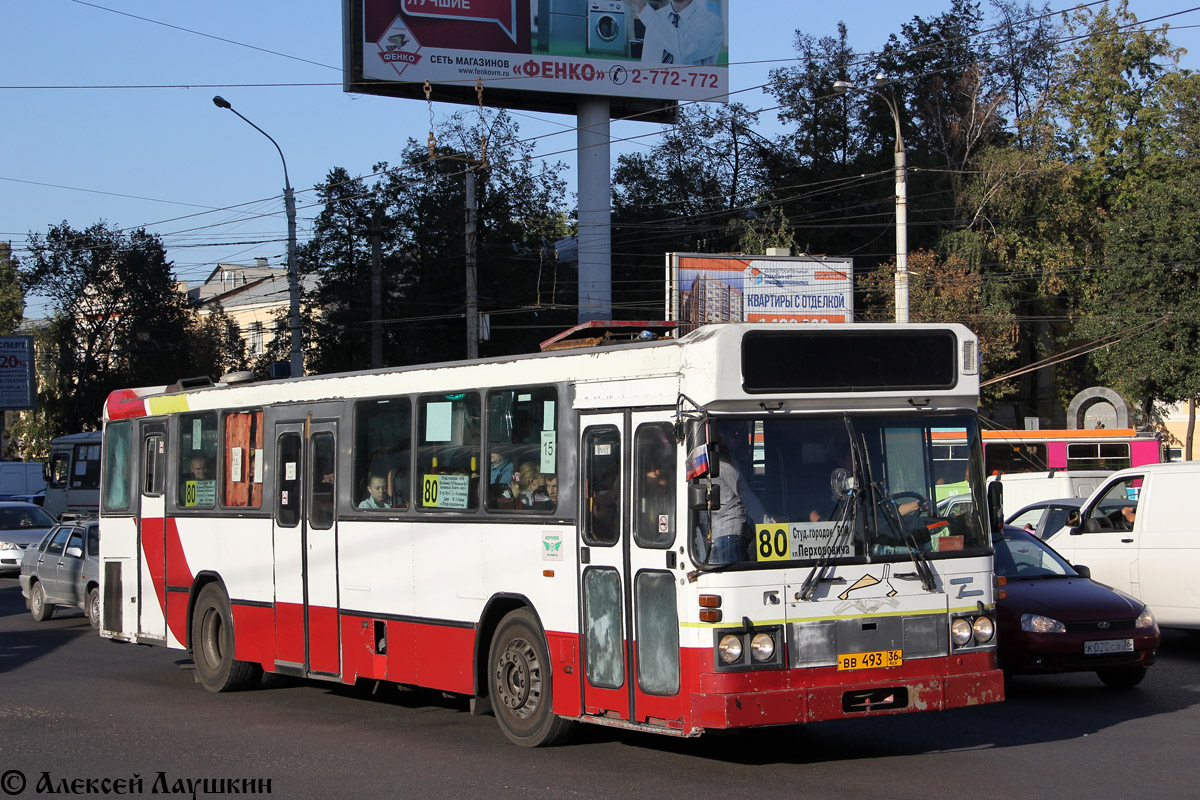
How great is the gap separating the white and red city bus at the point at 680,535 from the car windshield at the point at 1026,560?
3.71 metres

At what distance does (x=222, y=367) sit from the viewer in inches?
2435

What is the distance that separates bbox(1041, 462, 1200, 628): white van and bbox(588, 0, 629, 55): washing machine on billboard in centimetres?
3627

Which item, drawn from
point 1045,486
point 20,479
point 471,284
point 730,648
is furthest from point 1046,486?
point 20,479

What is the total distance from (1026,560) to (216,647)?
7870mm

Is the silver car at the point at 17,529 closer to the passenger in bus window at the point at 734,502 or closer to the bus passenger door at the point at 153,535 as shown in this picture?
the bus passenger door at the point at 153,535

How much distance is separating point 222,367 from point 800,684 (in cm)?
5726

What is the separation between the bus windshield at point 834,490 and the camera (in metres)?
7.83

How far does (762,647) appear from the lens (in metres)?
7.81

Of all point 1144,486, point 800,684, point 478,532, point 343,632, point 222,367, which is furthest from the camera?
point 222,367

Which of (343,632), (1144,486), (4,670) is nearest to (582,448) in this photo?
(343,632)

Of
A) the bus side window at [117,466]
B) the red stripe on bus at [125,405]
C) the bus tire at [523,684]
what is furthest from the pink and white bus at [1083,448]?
the bus tire at [523,684]

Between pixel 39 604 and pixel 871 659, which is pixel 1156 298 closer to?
pixel 39 604

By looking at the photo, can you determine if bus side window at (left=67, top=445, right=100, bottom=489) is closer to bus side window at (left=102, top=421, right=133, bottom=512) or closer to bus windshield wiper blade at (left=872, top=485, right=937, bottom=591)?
bus side window at (left=102, top=421, right=133, bottom=512)

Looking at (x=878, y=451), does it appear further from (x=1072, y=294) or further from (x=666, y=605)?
(x=1072, y=294)
